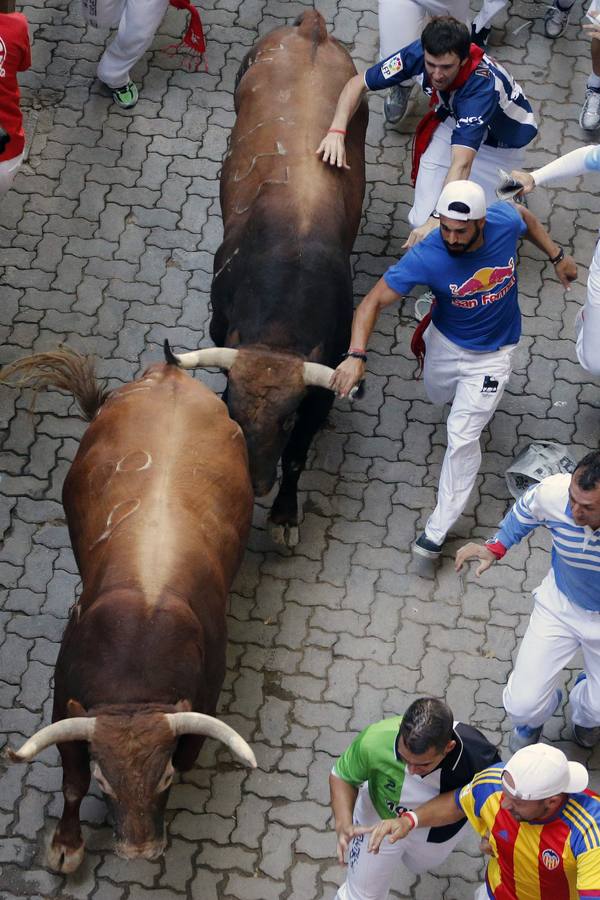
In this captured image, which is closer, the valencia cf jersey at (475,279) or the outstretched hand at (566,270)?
the valencia cf jersey at (475,279)

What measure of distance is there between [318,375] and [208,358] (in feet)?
2.11

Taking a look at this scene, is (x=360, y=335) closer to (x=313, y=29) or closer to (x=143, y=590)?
(x=143, y=590)

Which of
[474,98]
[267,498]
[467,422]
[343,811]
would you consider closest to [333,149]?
[474,98]

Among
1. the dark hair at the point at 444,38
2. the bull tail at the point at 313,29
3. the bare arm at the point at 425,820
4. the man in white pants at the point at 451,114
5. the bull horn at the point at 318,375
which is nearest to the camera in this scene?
the bare arm at the point at 425,820

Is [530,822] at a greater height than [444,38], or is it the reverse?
[444,38]

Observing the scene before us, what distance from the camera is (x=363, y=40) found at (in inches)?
444

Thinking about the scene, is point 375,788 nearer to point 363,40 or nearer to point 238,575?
point 238,575

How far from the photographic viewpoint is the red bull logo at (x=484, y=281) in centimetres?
740

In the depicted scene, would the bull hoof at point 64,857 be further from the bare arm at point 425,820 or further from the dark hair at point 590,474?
the dark hair at point 590,474

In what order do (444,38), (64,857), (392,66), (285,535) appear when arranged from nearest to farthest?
(64,857) < (444,38) < (285,535) < (392,66)

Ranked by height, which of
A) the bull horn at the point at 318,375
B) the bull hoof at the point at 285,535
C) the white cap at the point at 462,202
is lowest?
the bull hoof at the point at 285,535

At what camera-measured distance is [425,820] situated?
5.64 metres

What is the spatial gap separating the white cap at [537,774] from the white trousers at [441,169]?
192 inches

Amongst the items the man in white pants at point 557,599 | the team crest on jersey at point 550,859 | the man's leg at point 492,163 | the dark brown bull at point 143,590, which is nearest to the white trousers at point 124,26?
the man's leg at point 492,163
